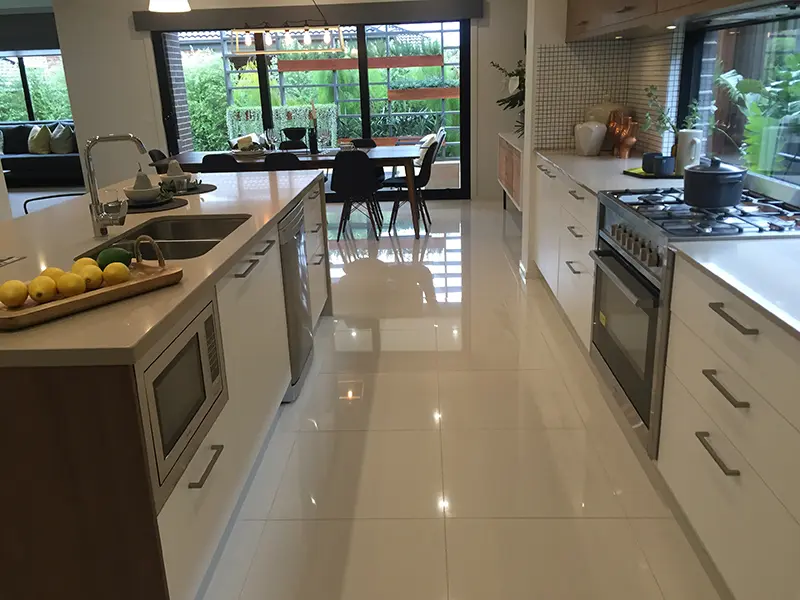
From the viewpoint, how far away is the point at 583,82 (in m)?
Result: 4.30

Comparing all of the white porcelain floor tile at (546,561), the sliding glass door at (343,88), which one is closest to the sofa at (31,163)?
the sliding glass door at (343,88)

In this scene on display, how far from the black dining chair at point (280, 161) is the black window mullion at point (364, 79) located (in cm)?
220

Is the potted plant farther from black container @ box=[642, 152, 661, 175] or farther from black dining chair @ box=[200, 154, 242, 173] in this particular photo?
black dining chair @ box=[200, 154, 242, 173]

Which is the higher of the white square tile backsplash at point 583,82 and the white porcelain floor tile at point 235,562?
the white square tile backsplash at point 583,82

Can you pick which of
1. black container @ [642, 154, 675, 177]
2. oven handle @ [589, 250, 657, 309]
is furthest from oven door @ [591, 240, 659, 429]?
black container @ [642, 154, 675, 177]

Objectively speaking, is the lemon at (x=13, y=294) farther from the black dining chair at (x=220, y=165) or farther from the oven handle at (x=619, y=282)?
the black dining chair at (x=220, y=165)

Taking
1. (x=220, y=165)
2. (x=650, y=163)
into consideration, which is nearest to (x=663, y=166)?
(x=650, y=163)

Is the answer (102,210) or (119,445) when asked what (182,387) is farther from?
(102,210)

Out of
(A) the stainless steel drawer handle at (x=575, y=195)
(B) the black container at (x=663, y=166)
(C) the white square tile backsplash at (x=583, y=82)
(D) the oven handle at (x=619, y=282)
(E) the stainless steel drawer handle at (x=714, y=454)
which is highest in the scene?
(C) the white square tile backsplash at (x=583, y=82)

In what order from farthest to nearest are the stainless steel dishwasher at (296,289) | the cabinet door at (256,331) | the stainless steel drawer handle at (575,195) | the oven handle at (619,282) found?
the stainless steel drawer handle at (575,195) < the stainless steel dishwasher at (296,289) < the oven handle at (619,282) < the cabinet door at (256,331)

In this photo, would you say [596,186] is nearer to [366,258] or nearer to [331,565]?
[331,565]

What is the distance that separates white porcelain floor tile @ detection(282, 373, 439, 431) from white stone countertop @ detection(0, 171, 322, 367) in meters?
0.85

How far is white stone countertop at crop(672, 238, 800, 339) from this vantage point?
1459mm

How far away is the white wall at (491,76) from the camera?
7211 millimetres
